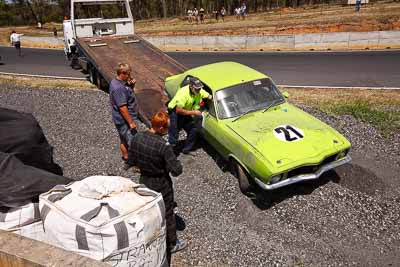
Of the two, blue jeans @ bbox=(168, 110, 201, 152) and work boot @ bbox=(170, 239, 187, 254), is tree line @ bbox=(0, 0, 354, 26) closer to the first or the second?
blue jeans @ bbox=(168, 110, 201, 152)

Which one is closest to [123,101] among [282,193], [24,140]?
[24,140]

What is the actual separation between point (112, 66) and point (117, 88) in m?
5.23

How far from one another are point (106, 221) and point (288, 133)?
354 centimetres

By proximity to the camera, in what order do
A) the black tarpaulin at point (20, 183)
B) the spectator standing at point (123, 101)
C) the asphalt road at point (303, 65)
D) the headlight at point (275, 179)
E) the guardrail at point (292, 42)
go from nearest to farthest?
the black tarpaulin at point (20, 183) < the headlight at point (275, 179) < the spectator standing at point (123, 101) < the asphalt road at point (303, 65) < the guardrail at point (292, 42)

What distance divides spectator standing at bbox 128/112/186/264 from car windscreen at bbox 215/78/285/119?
247cm

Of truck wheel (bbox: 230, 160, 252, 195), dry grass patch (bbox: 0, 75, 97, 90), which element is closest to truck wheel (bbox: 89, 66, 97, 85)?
dry grass patch (bbox: 0, 75, 97, 90)

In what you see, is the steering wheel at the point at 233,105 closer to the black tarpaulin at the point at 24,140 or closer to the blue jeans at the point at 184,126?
the blue jeans at the point at 184,126

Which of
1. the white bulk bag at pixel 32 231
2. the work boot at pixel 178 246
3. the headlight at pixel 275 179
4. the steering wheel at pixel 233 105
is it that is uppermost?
the steering wheel at pixel 233 105

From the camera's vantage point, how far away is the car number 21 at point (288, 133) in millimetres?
5656

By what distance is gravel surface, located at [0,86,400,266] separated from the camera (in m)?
4.67

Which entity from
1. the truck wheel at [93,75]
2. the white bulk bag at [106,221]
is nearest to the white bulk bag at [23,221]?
the white bulk bag at [106,221]

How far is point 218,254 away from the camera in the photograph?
15.5ft

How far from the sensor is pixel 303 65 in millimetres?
15086

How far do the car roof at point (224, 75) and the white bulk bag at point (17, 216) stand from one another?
394 centimetres
